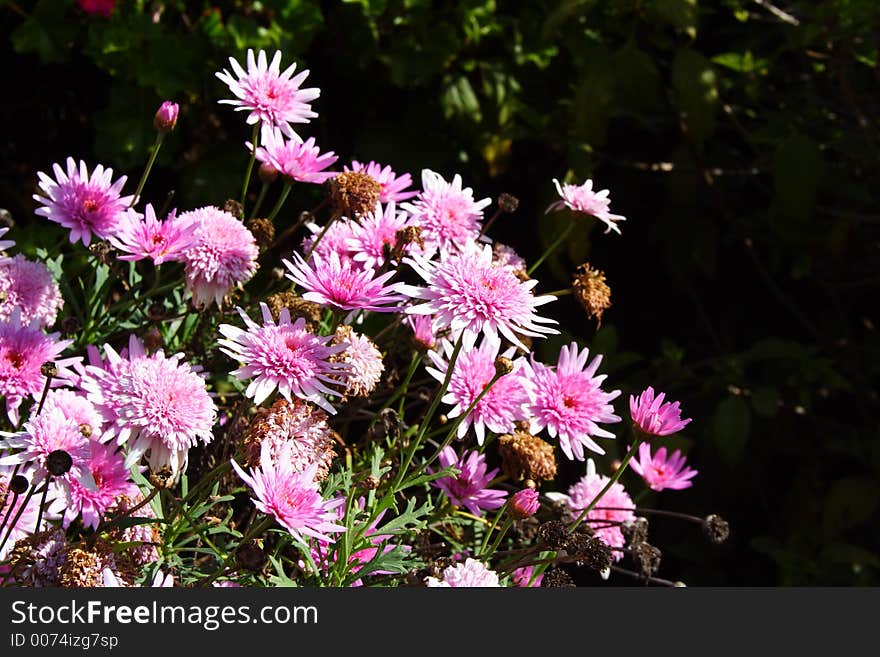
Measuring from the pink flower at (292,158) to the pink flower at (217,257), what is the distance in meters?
0.13

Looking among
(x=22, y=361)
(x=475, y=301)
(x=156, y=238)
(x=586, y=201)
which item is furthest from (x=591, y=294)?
(x=22, y=361)

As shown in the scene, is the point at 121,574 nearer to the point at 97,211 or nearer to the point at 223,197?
the point at 97,211

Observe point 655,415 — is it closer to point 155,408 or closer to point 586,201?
point 586,201

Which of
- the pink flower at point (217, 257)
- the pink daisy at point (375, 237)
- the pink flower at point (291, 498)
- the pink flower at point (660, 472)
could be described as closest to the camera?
the pink flower at point (291, 498)

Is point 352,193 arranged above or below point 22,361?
above

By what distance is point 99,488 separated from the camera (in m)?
0.99

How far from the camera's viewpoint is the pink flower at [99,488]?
974 millimetres

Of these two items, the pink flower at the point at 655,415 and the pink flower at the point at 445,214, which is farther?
the pink flower at the point at 445,214

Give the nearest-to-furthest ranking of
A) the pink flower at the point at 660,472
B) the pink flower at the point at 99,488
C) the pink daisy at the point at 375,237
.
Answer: the pink flower at the point at 99,488 → the pink daisy at the point at 375,237 → the pink flower at the point at 660,472

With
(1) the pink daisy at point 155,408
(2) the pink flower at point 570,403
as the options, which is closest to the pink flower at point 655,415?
(2) the pink flower at point 570,403

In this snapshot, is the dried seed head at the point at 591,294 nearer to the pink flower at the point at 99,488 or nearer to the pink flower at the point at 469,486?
the pink flower at the point at 469,486

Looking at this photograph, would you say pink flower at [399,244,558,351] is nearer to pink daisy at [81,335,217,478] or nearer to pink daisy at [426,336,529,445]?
pink daisy at [426,336,529,445]

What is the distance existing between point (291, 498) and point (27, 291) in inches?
17.3

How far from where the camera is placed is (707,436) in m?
2.20
